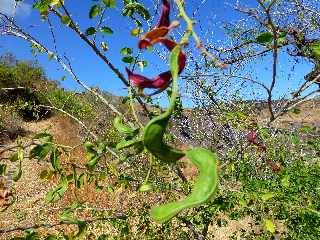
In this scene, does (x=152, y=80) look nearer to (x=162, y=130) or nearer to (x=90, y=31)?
(x=162, y=130)

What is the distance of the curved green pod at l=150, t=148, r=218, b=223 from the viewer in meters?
0.31

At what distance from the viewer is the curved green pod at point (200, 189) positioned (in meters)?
0.31

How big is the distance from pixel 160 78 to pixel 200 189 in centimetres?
16

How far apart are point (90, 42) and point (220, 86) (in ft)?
9.85

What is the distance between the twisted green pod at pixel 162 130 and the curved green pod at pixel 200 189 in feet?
0.08

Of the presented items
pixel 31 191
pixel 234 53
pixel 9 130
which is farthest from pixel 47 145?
pixel 9 130

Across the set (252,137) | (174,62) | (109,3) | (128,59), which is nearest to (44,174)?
(128,59)

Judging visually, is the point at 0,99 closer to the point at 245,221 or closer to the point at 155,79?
the point at 245,221

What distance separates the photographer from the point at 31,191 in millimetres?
10414

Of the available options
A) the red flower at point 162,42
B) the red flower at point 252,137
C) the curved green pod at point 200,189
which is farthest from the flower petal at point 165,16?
the red flower at point 252,137

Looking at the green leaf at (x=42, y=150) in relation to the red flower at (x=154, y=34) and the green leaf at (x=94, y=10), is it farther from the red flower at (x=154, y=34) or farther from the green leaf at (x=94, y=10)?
the red flower at (x=154, y=34)

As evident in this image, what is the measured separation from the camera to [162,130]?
34 centimetres

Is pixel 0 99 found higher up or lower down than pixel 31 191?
higher up

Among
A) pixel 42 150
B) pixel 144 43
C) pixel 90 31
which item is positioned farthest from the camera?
pixel 90 31
